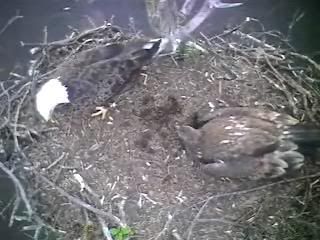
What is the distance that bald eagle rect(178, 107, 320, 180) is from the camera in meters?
1.63

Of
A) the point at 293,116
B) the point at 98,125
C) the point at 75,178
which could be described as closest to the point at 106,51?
the point at 98,125

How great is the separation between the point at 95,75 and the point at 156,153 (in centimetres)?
25

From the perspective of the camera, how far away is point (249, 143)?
165 cm

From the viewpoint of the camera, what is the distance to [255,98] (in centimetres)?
185

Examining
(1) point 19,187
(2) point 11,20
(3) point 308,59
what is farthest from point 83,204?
(3) point 308,59

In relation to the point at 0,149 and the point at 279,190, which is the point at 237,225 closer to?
the point at 279,190

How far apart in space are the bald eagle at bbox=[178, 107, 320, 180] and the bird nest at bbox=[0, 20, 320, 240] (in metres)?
0.05

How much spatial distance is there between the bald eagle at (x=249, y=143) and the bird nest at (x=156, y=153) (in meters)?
0.05

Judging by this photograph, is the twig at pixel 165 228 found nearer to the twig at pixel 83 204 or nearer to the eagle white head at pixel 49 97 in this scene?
the twig at pixel 83 204

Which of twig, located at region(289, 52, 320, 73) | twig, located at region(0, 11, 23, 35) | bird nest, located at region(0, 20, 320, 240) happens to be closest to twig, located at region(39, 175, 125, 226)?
bird nest, located at region(0, 20, 320, 240)

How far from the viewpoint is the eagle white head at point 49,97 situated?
5.80ft

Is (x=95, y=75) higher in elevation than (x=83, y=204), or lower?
higher

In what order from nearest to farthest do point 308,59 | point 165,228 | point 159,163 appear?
point 165,228 → point 159,163 → point 308,59

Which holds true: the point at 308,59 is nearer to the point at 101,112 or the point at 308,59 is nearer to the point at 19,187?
the point at 101,112
